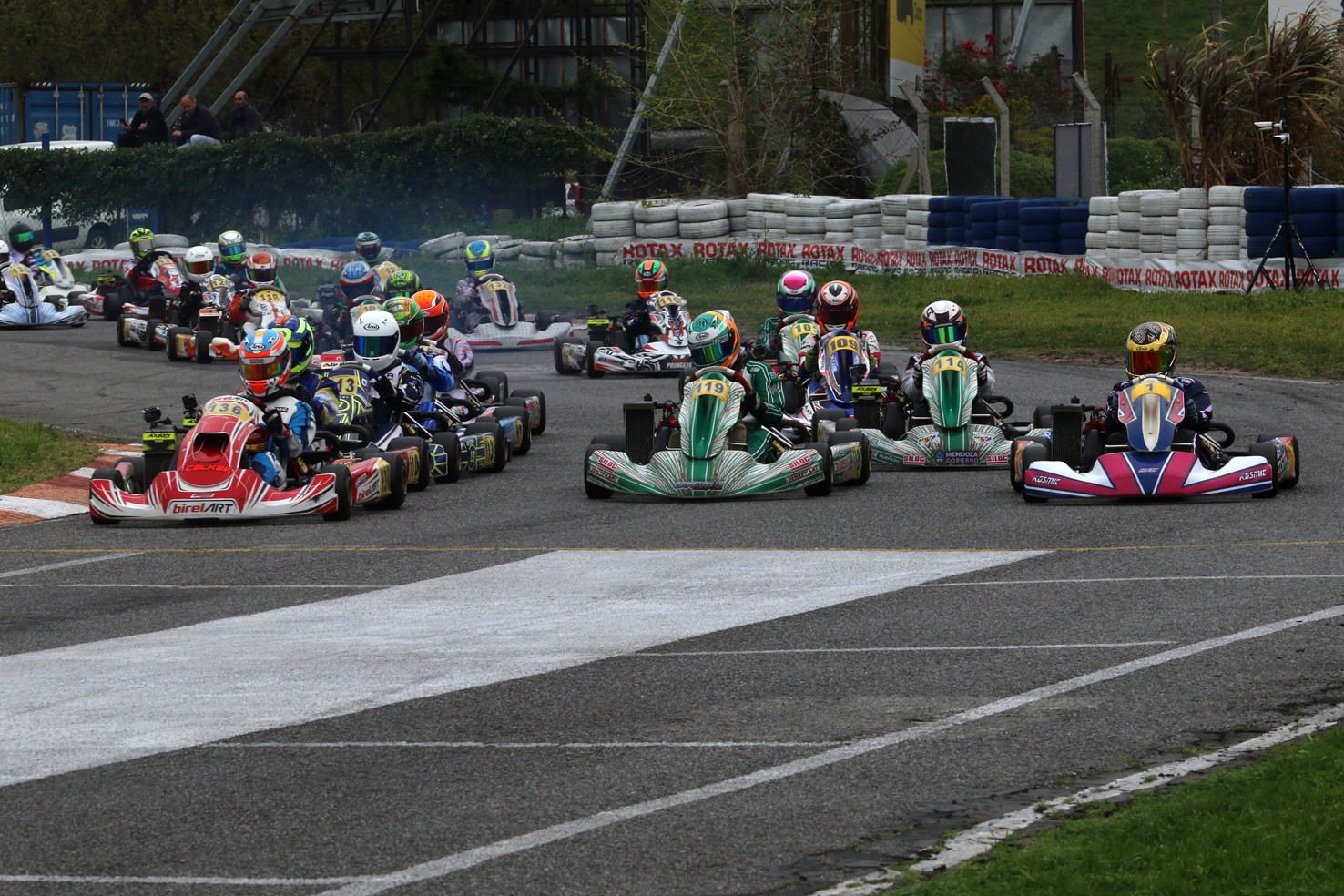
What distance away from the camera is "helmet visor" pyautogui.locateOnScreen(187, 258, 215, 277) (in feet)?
77.1

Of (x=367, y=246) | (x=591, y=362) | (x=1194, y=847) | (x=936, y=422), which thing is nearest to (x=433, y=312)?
(x=936, y=422)

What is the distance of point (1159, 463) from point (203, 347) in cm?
1324

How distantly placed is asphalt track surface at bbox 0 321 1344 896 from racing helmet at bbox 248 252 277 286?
333 inches

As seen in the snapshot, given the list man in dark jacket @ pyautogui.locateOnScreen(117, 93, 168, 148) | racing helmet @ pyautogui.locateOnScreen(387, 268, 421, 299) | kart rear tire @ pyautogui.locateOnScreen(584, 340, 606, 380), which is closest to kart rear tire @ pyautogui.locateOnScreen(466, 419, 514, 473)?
racing helmet @ pyautogui.locateOnScreen(387, 268, 421, 299)

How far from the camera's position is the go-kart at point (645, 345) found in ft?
67.8

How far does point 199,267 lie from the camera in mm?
23562

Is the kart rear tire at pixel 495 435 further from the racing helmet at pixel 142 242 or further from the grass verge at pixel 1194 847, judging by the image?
the racing helmet at pixel 142 242

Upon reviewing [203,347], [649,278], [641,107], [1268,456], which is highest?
[641,107]

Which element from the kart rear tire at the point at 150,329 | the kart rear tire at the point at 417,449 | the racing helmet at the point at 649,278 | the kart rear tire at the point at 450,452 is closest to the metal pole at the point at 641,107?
the kart rear tire at the point at 150,329

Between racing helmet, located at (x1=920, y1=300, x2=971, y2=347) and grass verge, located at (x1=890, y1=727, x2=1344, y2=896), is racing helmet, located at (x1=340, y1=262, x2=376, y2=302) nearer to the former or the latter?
racing helmet, located at (x1=920, y1=300, x2=971, y2=347)

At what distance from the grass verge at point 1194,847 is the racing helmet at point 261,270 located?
641 inches

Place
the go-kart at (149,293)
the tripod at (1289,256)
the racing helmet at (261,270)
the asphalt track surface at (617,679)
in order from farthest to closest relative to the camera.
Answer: the go-kart at (149,293)
the tripod at (1289,256)
the racing helmet at (261,270)
the asphalt track surface at (617,679)

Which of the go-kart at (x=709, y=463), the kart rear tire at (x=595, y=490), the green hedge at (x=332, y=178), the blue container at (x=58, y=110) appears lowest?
the kart rear tire at (x=595, y=490)

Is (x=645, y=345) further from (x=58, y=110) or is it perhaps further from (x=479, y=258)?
(x=58, y=110)
